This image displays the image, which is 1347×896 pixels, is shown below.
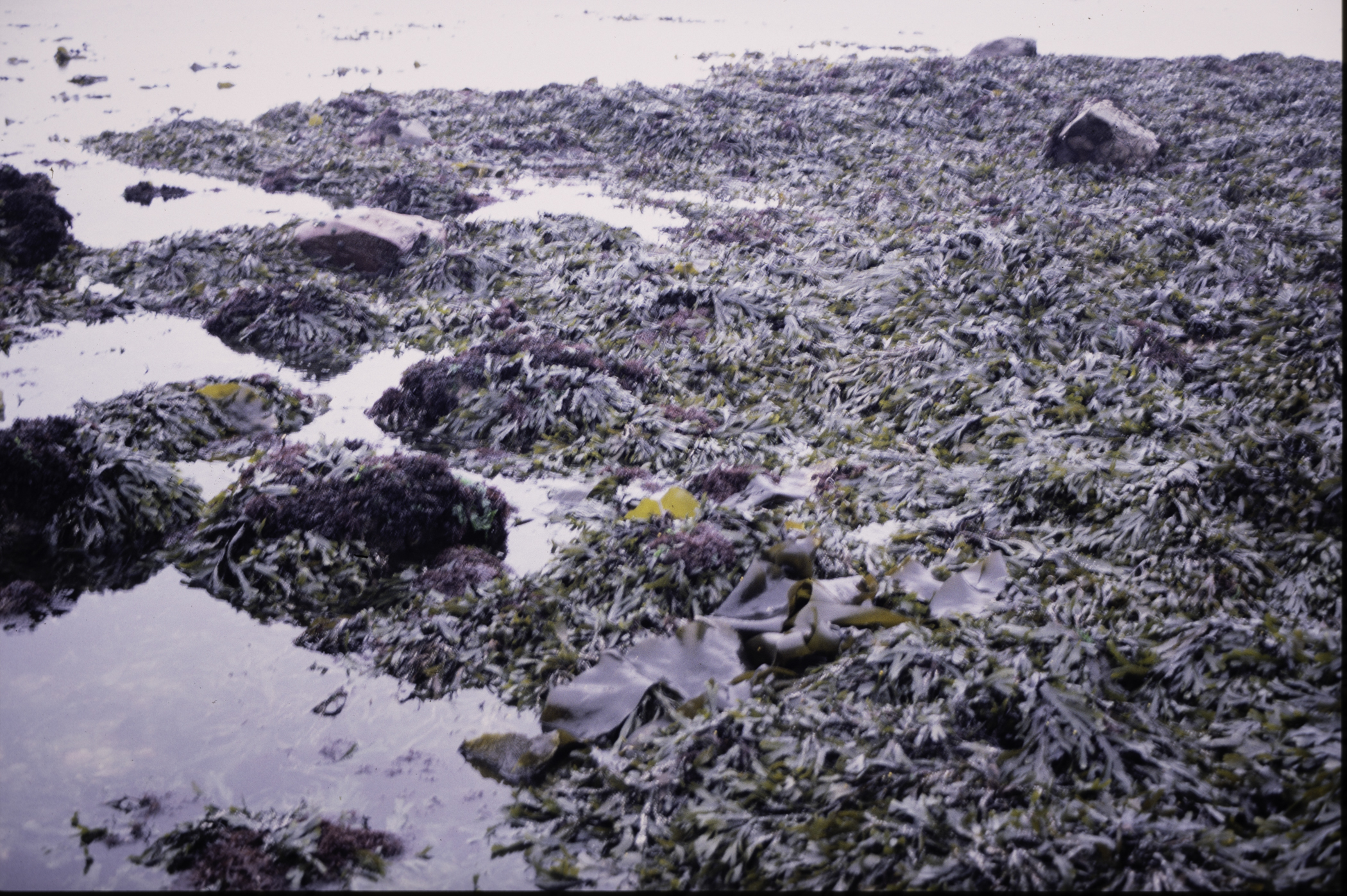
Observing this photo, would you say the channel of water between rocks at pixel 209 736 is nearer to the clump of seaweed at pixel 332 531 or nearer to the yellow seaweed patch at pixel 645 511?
the clump of seaweed at pixel 332 531

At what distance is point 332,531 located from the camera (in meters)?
3.47

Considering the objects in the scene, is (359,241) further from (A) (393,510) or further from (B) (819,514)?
(B) (819,514)

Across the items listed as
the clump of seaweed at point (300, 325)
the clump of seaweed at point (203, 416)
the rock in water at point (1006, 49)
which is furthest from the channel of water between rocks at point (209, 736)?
the rock in water at point (1006, 49)

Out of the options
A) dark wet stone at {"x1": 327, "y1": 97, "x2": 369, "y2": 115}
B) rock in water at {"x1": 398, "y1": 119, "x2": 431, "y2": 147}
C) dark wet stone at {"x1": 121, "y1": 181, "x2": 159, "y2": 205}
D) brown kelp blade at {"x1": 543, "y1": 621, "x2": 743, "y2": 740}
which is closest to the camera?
brown kelp blade at {"x1": 543, "y1": 621, "x2": 743, "y2": 740}

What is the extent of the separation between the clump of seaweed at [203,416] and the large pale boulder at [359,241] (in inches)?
93.9

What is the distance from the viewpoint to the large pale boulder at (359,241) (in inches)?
271

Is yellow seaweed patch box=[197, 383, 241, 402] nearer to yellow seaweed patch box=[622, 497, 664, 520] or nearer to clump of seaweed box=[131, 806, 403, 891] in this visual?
yellow seaweed patch box=[622, 497, 664, 520]

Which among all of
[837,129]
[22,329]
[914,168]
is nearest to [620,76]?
[837,129]

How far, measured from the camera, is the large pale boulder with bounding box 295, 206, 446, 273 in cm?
689

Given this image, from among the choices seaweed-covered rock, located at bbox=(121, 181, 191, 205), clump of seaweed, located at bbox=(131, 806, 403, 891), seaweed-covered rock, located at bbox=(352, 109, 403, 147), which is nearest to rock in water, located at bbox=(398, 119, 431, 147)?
seaweed-covered rock, located at bbox=(352, 109, 403, 147)

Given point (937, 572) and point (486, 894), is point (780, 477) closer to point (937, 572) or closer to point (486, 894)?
point (937, 572)

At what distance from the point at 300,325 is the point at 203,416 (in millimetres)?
1495

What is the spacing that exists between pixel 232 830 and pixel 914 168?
918 cm

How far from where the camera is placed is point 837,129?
10562 millimetres
